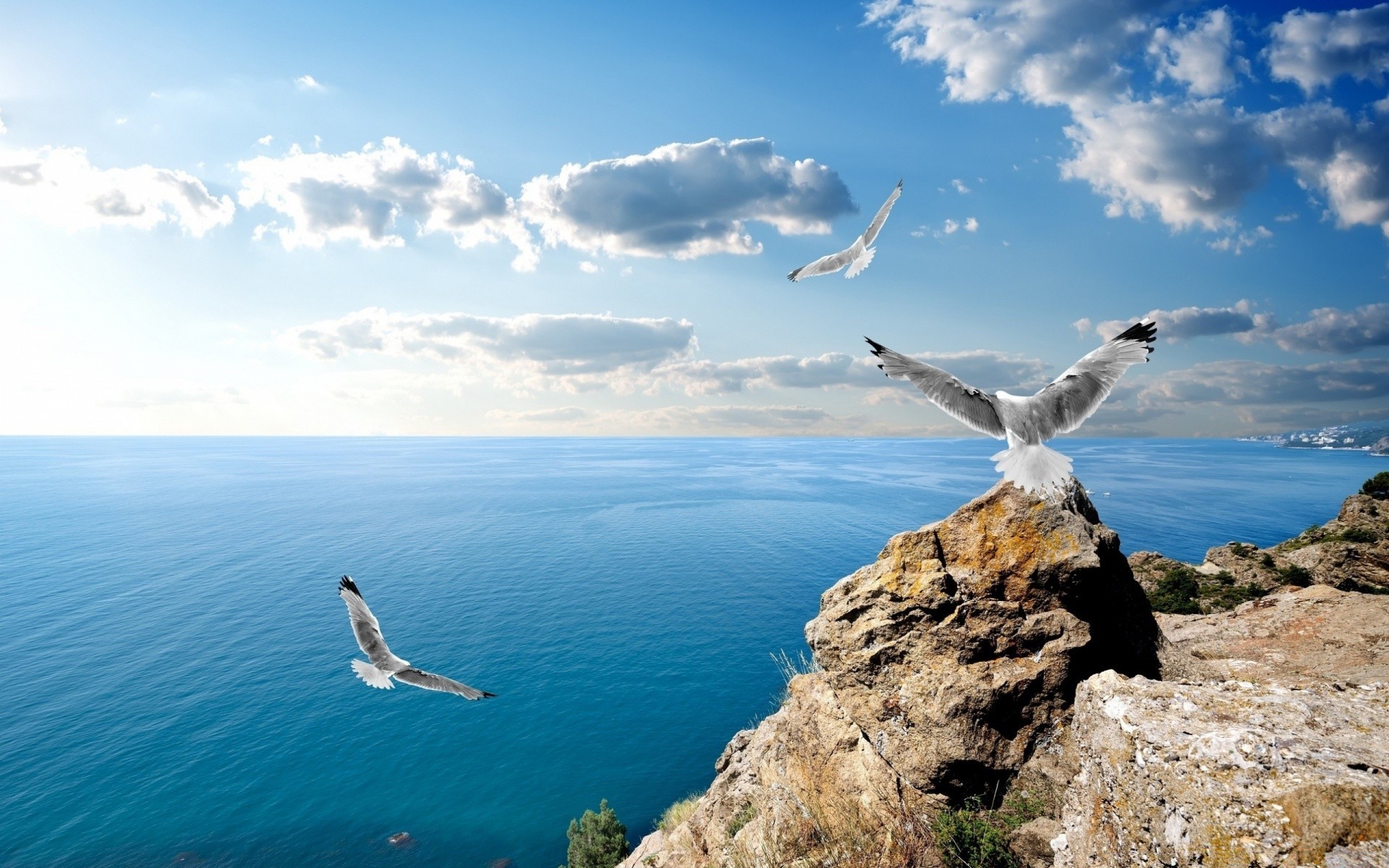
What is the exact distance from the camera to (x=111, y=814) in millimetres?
32906

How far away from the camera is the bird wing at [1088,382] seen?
586 cm

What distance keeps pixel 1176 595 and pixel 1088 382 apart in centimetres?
2996

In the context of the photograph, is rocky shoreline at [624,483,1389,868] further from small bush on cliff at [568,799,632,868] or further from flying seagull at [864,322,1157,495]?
small bush on cliff at [568,799,632,868]

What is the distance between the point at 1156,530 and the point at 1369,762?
100 metres

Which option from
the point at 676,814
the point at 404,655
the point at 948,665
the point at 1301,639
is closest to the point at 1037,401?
the point at 948,665

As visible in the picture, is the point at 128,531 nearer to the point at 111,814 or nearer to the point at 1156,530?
the point at 111,814

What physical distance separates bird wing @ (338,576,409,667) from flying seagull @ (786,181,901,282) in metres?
10.4

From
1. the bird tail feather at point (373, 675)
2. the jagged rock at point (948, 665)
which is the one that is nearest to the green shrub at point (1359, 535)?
the jagged rock at point (948, 665)

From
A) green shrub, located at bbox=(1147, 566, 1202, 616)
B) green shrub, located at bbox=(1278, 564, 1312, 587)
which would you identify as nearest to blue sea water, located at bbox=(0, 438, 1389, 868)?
green shrub, located at bbox=(1147, 566, 1202, 616)

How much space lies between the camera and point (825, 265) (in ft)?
27.6

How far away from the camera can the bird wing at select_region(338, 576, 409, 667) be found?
1155cm

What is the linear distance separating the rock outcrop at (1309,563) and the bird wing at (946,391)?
28.2 m

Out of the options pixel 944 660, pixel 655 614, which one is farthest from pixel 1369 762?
pixel 655 614

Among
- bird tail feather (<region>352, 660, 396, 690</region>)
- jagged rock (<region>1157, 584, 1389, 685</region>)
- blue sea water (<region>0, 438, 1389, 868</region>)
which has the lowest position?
blue sea water (<region>0, 438, 1389, 868</region>)
